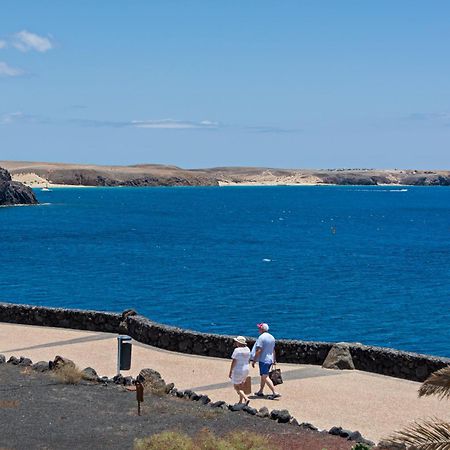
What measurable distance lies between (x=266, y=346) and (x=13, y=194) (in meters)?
169

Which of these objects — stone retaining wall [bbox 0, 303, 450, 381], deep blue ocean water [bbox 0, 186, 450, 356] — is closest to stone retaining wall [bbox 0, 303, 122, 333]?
stone retaining wall [bbox 0, 303, 450, 381]

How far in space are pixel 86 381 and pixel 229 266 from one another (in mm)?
56224

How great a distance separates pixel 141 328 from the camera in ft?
88.6

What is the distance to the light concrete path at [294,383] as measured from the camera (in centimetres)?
1867

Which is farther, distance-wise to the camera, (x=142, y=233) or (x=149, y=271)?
(x=142, y=233)

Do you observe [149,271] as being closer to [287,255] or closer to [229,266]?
[229,266]

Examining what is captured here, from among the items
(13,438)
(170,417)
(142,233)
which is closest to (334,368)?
(170,417)


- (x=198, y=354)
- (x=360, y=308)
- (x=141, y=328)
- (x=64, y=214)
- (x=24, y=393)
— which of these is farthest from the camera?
(x=64, y=214)

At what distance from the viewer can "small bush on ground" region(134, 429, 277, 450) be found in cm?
1510

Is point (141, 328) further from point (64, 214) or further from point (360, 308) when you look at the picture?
point (64, 214)

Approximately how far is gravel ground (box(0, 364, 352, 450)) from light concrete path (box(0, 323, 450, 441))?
1366 mm

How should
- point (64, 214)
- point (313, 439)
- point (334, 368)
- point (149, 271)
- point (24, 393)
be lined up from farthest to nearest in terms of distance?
point (64, 214), point (149, 271), point (334, 368), point (24, 393), point (313, 439)

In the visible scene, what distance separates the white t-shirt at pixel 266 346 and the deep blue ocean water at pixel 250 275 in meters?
22.6

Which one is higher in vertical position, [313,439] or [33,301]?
[313,439]
